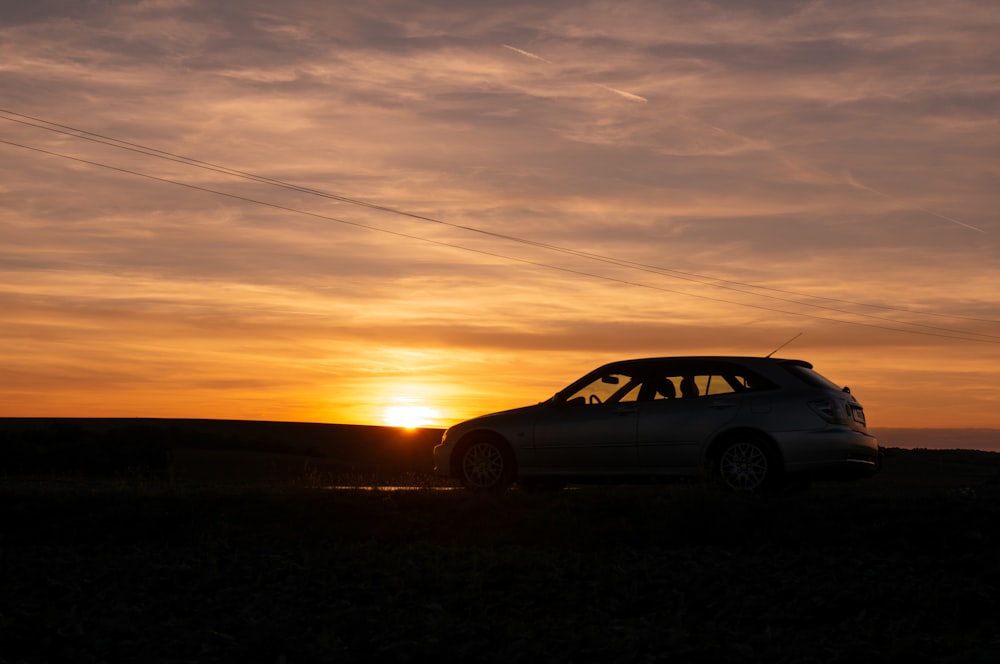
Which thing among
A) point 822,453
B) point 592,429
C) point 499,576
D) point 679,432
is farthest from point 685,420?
point 499,576

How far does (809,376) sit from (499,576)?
5.64 m

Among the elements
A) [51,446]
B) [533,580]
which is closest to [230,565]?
[533,580]

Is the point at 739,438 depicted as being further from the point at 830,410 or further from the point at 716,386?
the point at 830,410

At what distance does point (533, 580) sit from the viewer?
10102 mm

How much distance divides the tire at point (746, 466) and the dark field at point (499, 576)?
0.65 metres

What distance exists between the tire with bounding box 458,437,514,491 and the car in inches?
0.5

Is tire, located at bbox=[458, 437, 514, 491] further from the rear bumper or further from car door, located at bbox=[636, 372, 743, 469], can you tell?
the rear bumper

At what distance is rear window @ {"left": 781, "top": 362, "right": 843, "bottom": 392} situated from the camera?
14.1 meters

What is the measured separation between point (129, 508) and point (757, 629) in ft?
25.4

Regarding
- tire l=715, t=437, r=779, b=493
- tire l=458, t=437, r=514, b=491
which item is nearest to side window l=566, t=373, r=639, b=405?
tire l=458, t=437, r=514, b=491

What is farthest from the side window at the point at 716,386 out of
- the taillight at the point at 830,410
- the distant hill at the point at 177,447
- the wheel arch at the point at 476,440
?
the distant hill at the point at 177,447

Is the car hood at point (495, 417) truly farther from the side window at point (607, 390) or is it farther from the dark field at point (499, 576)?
the dark field at point (499, 576)

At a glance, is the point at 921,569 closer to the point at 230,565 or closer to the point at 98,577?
the point at 230,565

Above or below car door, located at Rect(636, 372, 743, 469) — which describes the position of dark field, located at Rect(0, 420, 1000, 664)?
below
